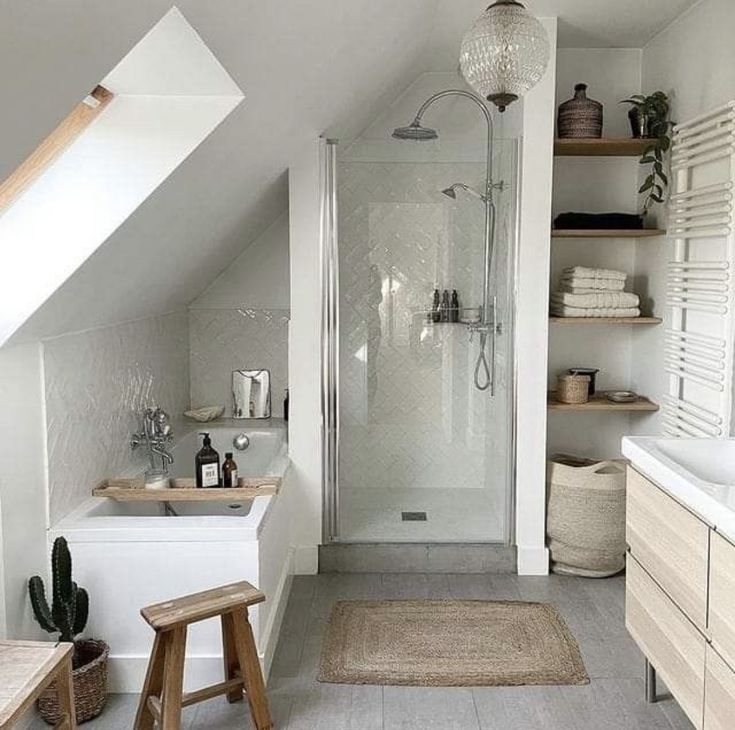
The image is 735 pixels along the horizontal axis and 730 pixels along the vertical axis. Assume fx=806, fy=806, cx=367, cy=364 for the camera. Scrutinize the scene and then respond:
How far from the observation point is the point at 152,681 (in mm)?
2365

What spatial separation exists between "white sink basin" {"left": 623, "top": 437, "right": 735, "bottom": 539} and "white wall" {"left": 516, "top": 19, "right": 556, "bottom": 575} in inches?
45.6

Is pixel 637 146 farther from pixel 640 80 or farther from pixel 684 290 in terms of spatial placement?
pixel 684 290

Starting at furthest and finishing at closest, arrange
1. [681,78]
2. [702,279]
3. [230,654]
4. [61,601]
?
[681,78] → [702,279] → [230,654] → [61,601]

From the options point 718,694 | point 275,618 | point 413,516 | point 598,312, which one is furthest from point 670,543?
point 413,516

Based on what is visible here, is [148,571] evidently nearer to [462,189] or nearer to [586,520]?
[586,520]

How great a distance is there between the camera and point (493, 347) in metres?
3.92

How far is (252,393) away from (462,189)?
1.67m

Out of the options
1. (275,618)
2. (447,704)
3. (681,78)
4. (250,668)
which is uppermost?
(681,78)

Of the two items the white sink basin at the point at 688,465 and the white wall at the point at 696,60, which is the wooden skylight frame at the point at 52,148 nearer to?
the white sink basin at the point at 688,465

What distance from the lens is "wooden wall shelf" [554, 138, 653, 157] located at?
3.75 meters

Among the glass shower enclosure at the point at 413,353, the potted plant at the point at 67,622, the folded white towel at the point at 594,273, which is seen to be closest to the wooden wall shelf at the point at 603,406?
the glass shower enclosure at the point at 413,353

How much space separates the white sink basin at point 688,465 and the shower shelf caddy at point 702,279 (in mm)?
612

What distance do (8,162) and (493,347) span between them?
8.83 feet

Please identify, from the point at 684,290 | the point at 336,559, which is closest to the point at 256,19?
the point at 684,290
